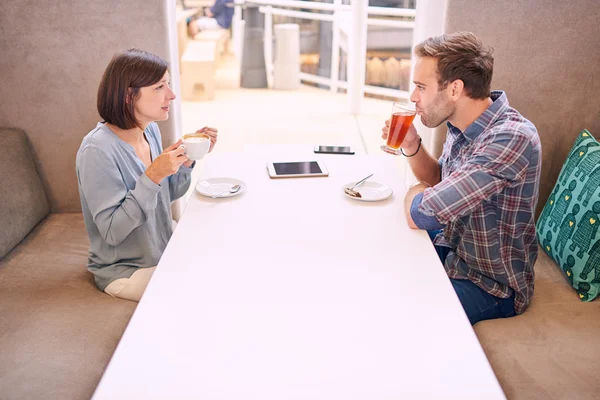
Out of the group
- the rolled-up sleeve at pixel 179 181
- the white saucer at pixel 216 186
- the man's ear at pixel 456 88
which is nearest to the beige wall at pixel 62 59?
the rolled-up sleeve at pixel 179 181

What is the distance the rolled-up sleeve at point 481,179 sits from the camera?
4.73 ft

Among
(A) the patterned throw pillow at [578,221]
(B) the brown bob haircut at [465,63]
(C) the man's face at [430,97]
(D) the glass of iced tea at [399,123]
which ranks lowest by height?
(A) the patterned throw pillow at [578,221]

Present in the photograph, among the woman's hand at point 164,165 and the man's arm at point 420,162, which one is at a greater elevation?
the woman's hand at point 164,165

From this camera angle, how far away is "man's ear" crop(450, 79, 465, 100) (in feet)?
5.34

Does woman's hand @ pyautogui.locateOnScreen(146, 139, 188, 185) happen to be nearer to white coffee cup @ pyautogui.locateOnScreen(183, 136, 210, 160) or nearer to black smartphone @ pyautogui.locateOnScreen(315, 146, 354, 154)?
white coffee cup @ pyautogui.locateOnScreen(183, 136, 210, 160)

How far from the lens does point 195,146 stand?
62.4 inches

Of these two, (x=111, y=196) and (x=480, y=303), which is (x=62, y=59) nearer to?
(x=111, y=196)

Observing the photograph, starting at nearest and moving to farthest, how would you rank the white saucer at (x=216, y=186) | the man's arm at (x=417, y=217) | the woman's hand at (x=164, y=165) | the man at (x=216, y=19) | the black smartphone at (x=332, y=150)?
the man's arm at (x=417, y=217) → the woman's hand at (x=164, y=165) → the white saucer at (x=216, y=186) → the black smartphone at (x=332, y=150) → the man at (x=216, y=19)

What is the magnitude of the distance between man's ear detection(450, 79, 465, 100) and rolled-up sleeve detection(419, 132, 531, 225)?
22 cm

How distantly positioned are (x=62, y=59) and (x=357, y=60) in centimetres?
278

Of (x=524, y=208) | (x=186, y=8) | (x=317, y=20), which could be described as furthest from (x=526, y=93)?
(x=186, y=8)

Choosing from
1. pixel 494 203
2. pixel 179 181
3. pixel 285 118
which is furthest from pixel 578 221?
pixel 285 118

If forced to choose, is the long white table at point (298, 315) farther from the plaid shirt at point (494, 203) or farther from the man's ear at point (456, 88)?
the man's ear at point (456, 88)

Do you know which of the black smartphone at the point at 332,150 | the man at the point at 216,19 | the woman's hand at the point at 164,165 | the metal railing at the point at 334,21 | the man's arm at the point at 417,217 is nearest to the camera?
the man's arm at the point at 417,217
